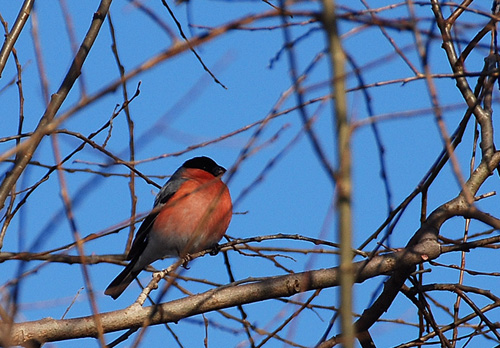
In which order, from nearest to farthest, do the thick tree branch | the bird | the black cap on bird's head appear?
the thick tree branch → the bird → the black cap on bird's head

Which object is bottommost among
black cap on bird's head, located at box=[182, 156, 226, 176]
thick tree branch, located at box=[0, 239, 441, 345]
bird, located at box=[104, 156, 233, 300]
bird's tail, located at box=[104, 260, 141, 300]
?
thick tree branch, located at box=[0, 239, 441, 345]

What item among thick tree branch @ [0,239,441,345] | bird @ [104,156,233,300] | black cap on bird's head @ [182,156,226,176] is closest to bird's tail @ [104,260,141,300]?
bird @ [104,156,233,300]

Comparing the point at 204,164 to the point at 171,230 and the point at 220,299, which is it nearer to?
the point at 171,230

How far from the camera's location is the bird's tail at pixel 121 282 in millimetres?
5101

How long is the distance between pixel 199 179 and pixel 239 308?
2737mm

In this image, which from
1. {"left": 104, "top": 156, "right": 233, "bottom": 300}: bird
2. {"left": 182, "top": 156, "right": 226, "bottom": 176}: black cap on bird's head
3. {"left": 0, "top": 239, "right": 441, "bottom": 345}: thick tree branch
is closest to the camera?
{"left": 0, "top": 239, "right": 441, "bottom": 345}: thick tree branch

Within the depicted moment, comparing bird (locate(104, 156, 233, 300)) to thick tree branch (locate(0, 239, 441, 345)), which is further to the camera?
bird (locate(104, 156, 233, 300))

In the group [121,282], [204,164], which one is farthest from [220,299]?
[204,164]

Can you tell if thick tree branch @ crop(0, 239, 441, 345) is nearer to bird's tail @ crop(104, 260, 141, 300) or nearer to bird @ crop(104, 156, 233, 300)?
bird @ crop(104, 156, 233, 300)

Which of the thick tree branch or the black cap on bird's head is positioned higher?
the black cap on bird's head

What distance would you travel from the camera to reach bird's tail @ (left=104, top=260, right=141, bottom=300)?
201 inches

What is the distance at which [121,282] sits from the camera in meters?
5.19

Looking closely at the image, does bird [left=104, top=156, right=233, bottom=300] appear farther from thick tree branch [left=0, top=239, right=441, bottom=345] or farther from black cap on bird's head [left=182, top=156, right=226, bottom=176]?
thick tree branch [left=0, top=239, right=441, bottom=345]

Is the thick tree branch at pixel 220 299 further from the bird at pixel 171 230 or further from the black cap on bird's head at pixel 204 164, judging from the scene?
the black cap on bird's head at pixel 204 164
